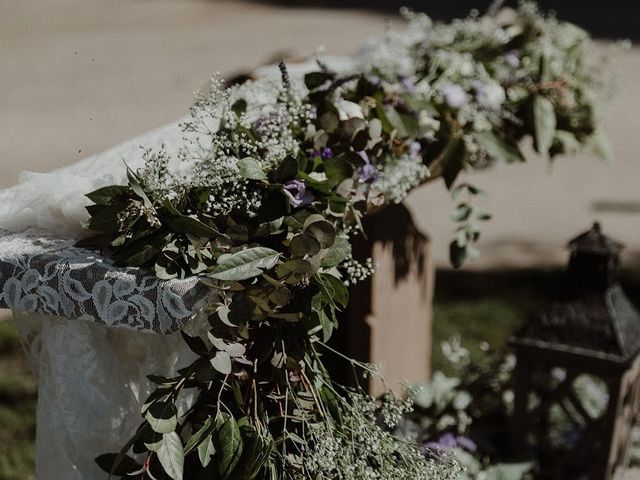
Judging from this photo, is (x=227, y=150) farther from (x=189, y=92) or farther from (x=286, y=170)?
(x=189, y=92)

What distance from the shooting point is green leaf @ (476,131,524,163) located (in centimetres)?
222

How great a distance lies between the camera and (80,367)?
5.49 feet

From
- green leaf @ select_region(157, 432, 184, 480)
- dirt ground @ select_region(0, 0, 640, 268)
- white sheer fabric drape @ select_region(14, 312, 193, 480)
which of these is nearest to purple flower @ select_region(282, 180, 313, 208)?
white sheer fabric drape @ select_region(14, 312, 193, 480)

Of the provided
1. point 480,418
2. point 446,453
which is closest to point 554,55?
point 480,418

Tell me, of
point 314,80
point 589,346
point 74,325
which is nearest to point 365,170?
point 314,80

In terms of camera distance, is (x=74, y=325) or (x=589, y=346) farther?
(x=589, y=346)

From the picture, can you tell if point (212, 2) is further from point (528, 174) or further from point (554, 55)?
point (554, 55)

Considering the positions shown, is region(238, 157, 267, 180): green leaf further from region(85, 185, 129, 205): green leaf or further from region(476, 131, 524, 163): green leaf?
region(476, 131, 524, 163): green leaf

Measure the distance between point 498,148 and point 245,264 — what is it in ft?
3.13

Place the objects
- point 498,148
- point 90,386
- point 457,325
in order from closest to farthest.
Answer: point 90,386 → point 498,148 → point 457,325

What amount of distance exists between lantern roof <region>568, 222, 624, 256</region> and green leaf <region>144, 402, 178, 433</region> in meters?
1.22

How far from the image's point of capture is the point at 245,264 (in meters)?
1.48

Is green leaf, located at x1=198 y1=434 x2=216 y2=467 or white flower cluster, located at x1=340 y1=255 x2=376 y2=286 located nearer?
green leaf, located at x1=198 y1=434 x2=216 y2=467

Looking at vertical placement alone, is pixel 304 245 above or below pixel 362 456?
above
